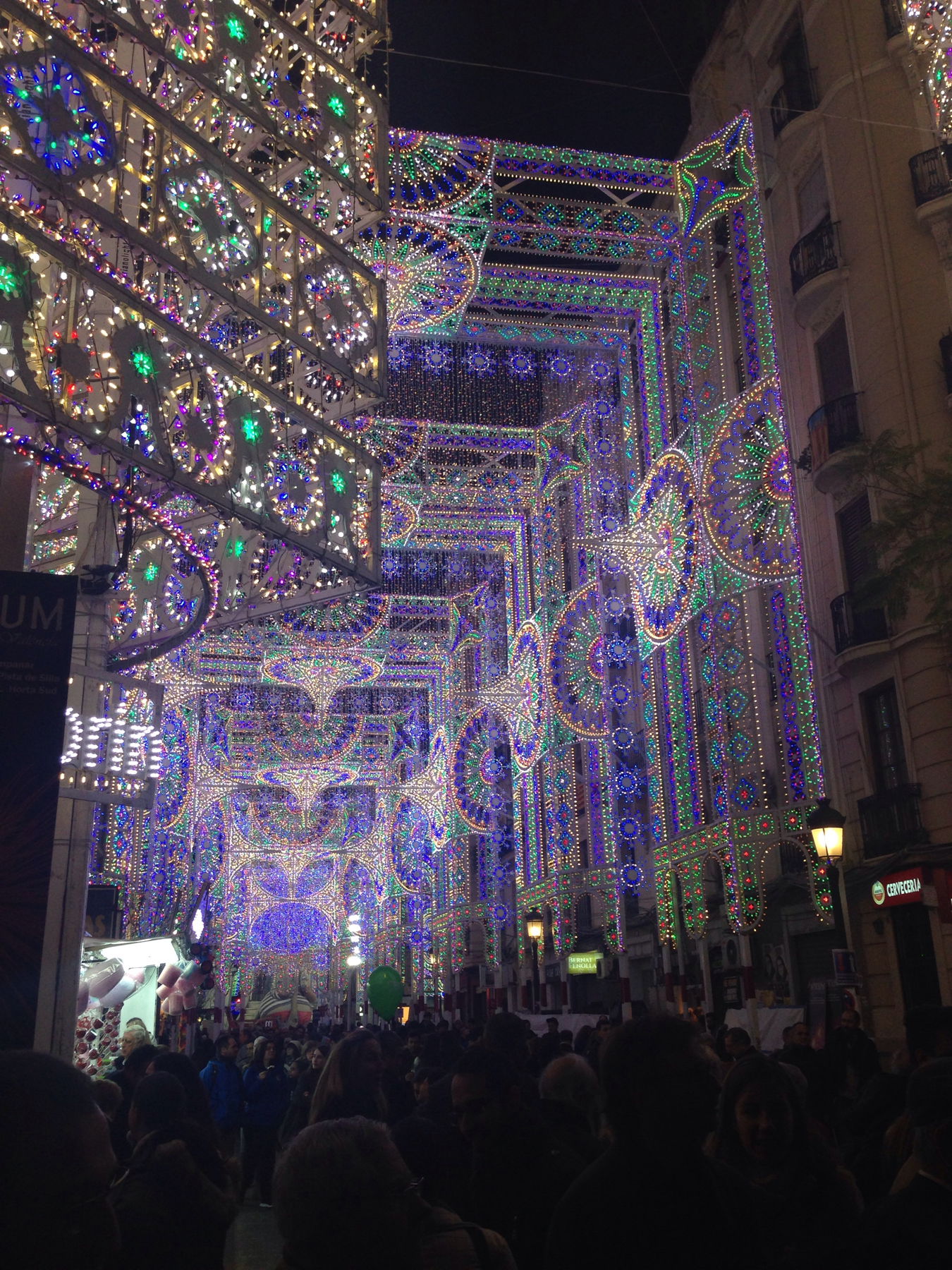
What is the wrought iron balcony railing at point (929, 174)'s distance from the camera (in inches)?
694

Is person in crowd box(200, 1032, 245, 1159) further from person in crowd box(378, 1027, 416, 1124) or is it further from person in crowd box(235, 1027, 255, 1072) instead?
person in crowd box(235, 1027, 255, 1072)

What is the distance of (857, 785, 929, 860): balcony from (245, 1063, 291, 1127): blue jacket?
8696mm

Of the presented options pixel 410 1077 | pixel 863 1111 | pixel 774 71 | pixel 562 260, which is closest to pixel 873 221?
pixel 774 71

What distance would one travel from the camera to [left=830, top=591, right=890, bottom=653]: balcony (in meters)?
→ 17.3

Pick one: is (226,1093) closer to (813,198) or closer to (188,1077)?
(188,1077)

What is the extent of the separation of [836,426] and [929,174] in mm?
3841

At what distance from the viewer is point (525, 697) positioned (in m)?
28.9

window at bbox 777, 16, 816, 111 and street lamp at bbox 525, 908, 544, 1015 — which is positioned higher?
window at bbox 777, 16, 816, 111

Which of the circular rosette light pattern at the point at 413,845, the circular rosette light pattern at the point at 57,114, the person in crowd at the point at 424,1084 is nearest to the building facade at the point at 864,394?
the person in crowd at the point at 424,1084

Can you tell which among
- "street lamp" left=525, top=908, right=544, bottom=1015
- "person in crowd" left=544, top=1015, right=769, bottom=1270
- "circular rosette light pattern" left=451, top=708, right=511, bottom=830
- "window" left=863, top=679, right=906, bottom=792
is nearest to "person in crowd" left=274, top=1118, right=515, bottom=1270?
"person in crowd" left=544, top=1015, right=769, bottom=1270

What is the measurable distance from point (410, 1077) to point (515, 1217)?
7.82 m

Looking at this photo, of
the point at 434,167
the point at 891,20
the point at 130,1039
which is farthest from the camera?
the point at 434,167

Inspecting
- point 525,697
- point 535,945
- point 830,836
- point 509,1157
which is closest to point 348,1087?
point 509,1157

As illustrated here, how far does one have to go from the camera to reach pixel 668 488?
1873cm
